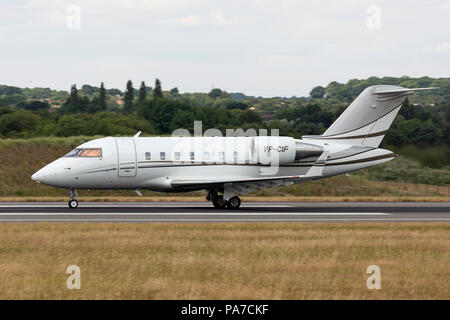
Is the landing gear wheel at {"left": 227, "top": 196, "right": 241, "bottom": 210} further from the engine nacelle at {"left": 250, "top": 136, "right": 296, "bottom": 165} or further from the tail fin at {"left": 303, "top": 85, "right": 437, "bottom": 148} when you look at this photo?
the tail fin at {"left": 303, "top": 85, "right": 437, "bottom": 148}

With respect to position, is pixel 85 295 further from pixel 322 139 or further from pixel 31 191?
pixel 31 191

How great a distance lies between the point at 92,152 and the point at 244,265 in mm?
17247

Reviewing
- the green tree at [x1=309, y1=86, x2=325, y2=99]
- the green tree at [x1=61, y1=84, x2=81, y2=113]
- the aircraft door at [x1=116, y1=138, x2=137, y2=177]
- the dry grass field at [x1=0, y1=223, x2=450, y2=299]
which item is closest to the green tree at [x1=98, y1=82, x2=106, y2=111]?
the green tree at [x1=61, y1=84, x2=81, y2=113]

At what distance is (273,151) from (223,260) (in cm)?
1635

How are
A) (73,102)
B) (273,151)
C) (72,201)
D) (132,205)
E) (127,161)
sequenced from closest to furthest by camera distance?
(127,161)
(72,201)
(273,151)
(132,205)
(73,102)

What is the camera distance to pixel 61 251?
18734mm

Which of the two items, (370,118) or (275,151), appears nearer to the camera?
(275,151)

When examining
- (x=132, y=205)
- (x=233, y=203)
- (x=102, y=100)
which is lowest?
(x=132, y=205)

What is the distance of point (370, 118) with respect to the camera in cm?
3481

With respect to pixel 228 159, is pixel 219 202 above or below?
below

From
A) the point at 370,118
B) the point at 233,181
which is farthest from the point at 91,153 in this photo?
the point at 370,118

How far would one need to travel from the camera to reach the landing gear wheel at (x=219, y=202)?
110 ft

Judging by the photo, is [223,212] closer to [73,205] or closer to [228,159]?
[228,159]

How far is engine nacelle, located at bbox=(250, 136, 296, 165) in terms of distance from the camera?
33.3 m
